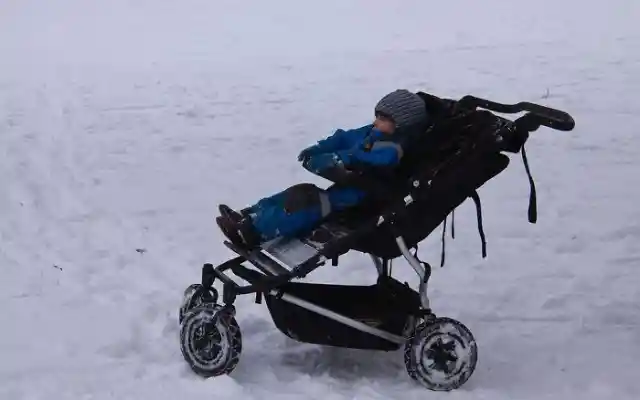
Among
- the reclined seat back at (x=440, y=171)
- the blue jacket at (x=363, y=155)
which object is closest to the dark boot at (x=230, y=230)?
the blue jacket at (x=363, y=155)

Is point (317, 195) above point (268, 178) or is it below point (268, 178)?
above

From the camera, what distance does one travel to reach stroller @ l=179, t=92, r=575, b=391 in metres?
4.97

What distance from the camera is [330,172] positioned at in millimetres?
4988

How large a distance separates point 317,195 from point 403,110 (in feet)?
1.97

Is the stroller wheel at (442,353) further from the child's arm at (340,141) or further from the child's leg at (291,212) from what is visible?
the child's arm at (340,141)

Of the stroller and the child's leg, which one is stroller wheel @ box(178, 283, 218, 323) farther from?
the child's leg

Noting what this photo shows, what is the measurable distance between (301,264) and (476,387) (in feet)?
3.55

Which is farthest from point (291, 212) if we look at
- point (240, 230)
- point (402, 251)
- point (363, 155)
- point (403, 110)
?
point (403, 110)

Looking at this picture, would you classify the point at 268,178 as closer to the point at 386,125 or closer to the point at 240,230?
the point at 240,230

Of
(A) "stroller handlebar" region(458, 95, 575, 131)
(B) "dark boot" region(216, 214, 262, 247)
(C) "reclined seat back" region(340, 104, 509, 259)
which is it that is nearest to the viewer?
(A) "stroller handlebar" region(458, 95, 575, 131)

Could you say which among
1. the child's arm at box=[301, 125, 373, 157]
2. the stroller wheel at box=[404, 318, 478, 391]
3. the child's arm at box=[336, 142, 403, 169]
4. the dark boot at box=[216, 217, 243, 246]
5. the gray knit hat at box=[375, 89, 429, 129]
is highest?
the gray knit hat at box=[375, 89, 429, 129]

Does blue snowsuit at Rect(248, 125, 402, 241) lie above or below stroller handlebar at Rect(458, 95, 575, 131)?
below

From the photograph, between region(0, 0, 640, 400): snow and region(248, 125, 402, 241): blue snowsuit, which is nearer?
region(248, 125, 402, 241): blue snowsuit

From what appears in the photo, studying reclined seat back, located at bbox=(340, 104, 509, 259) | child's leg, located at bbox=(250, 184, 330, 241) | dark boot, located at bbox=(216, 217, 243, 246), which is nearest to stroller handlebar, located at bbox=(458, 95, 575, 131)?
reclined seat back, located at bbox=(340, 104, 509, 259)
